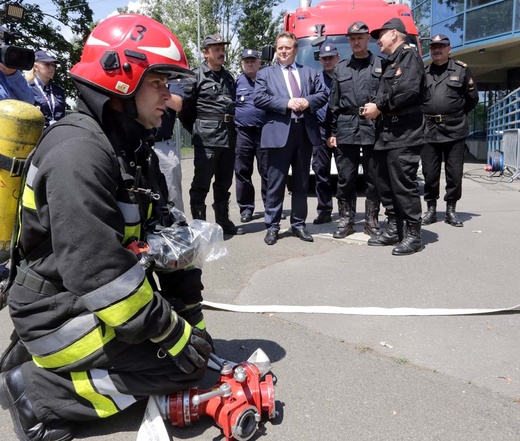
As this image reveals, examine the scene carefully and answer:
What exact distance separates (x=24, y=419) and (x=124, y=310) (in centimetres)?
78

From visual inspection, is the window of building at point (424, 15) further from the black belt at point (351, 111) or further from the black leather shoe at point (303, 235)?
the black leather shoe at point (303, 235)

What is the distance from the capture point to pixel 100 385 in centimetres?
255

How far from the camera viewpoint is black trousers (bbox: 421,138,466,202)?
716cm

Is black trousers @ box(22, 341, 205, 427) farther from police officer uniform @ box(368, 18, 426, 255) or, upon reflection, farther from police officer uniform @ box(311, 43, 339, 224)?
police officer uniform @ box(311, 43, 339, 224)

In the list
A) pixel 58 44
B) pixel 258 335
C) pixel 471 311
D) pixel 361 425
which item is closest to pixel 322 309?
pixel 258 335

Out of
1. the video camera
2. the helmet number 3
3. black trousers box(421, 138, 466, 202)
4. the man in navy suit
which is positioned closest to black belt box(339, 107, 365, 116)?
the man in navy suit

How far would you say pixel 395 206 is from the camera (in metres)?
5.89

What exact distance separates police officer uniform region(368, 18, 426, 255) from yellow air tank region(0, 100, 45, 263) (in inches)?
143

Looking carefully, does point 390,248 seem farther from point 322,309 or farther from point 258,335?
point 258,335

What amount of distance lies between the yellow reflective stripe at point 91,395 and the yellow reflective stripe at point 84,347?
0.29 ft

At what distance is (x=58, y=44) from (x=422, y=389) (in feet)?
107

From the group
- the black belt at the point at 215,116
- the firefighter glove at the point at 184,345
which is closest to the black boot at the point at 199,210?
the black belt at the point at 215,116

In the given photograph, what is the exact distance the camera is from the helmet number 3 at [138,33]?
Result: 2.50 meters

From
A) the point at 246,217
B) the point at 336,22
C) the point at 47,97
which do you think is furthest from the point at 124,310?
the point at 336,22
